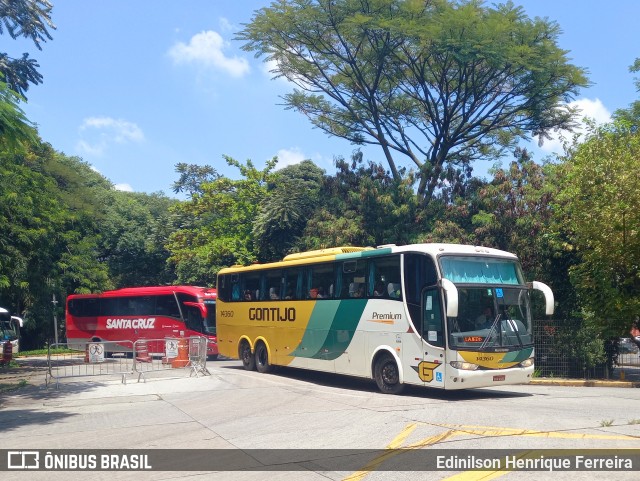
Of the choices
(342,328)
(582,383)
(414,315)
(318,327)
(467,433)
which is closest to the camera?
(467,433)

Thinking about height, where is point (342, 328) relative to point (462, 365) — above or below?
above

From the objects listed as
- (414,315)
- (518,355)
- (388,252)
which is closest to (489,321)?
(518,355)

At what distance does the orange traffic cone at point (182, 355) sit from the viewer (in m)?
23.7

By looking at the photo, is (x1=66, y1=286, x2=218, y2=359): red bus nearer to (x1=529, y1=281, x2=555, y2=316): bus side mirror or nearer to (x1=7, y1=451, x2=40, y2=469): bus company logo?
(x1=529, y1=281, x2=555, y2=316): bus side mirror

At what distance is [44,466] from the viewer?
9.12 m

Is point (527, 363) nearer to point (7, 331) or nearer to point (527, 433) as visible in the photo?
point (527, 433)

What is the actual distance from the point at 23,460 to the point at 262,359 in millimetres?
13476

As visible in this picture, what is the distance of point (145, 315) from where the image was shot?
34250 millimetres

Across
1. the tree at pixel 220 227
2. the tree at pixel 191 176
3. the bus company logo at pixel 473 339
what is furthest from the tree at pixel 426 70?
the tree at pixel 191 176

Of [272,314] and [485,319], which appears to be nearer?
[485,319]

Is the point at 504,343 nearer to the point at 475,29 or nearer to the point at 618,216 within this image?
the point at 618,216

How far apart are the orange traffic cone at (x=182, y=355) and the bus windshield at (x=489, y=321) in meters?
11.8

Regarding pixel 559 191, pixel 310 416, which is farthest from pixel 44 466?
pixel 559 191

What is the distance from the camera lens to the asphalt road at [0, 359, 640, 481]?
28.2ft
